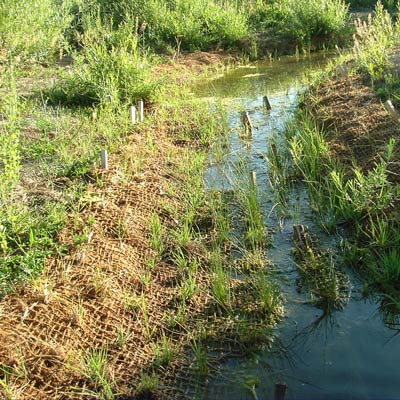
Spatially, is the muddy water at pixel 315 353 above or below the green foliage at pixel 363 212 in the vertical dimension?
below

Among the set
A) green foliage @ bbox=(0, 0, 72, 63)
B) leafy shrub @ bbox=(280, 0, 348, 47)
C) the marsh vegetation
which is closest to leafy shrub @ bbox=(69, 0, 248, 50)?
leafy shrub @ bbox=(280, 0, 348, 47)

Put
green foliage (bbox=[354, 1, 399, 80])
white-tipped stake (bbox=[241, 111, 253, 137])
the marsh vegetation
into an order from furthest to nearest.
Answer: green foliage (bbox=[354, 1, 399, 80]) < white-tipped stake (bbox=[241, 111, 253, 137]) < the marsh vegetation

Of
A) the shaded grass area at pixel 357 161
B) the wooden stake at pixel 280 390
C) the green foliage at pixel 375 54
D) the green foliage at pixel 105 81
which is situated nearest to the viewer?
the wooden stake at pixel 280 390

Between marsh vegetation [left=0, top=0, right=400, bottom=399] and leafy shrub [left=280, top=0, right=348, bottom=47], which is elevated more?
leafy shrub [left=280, top=0, right=348, bottom=47]

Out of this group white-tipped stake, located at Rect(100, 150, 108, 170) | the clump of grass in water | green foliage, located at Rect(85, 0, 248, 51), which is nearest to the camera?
the clump of grass in water

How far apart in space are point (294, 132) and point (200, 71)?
482 centimetres

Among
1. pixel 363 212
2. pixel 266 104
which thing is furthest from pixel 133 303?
pixel 266 104

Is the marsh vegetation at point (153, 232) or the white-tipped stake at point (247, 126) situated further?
the white-tipped stake at point (247, 126)

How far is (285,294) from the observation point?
3908 millimetres

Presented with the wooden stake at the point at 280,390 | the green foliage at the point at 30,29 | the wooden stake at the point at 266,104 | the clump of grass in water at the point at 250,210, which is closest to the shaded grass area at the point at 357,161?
the clump of grass in water at the point at 250,210

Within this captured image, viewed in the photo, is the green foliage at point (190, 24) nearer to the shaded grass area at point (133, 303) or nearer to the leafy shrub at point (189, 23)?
the leafy shrub at point (189, 23)

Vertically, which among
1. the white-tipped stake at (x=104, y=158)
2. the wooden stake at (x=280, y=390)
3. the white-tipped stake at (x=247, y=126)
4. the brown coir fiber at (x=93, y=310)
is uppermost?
the wooden stake at (x=280, y=390)

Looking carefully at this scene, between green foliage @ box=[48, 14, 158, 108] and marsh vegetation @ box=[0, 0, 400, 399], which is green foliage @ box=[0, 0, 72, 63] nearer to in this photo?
marsh vegetation @ box=[0, 0, 400, 399]

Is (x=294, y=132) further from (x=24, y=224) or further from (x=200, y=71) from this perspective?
(x=200, y=71)
